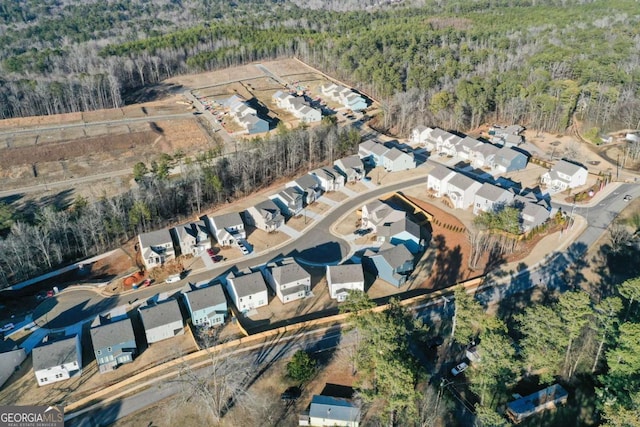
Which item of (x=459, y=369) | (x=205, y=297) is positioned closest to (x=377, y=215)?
(x=459, y=369)

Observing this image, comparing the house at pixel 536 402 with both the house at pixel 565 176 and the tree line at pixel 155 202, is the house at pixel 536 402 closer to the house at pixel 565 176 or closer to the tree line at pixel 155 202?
the house at pixel 565 176

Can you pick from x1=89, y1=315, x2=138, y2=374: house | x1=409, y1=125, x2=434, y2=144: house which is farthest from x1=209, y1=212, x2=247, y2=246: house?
x1=409, y1=125, x2=434, y2=144: house

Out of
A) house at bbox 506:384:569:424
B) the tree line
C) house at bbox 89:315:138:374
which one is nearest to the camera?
house at bbox 506:384:569:424

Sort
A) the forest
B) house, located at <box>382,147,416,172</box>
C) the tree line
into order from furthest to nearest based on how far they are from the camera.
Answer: the forest → house, located at <box>382,147,416,172</box> → the tree line

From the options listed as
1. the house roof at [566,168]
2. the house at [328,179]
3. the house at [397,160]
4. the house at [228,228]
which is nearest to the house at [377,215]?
the house at [328,179]

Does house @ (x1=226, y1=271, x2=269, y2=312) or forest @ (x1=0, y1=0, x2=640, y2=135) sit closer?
house @ (x1=226, y1=271, x2=269, y2=312)

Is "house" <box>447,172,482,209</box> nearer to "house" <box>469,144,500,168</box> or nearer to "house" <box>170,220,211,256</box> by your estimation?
"house" <box>469,144,500,168</box>

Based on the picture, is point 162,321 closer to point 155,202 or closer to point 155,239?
point 155,239

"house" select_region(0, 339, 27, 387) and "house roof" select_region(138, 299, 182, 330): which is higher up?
"house roof" select_region(138, 299, 182, 330)
